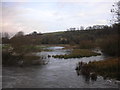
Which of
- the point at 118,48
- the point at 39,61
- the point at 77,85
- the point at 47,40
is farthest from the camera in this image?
the point at 47,40

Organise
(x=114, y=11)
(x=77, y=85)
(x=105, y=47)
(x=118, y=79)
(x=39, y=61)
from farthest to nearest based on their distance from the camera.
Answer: (x=105, y=47), (x=114, y=11), (x=39, y=61), (x=118, y=79), (x=77, y=85)

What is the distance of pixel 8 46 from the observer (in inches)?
794

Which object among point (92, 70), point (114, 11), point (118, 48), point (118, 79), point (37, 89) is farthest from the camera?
point (118, 48)

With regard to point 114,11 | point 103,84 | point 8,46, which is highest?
point 114,11

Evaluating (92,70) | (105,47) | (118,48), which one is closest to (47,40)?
(105,47)

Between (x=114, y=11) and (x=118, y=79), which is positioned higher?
(x=114, y=11)

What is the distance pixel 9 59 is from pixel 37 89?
11.1 metres

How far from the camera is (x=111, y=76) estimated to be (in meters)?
12.0

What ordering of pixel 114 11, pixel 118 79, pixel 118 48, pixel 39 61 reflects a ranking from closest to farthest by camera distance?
pixel 118 79
pixel 39 61
pixel 114 11
pixel 118 48

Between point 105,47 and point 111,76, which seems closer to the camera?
point 111,76

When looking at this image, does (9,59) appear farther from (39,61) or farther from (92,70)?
(92,70)

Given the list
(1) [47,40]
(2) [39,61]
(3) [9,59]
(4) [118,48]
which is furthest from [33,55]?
(1) [47,40]

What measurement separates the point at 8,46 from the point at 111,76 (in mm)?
12297

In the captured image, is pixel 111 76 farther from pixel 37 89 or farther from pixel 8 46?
pixel 8 46
